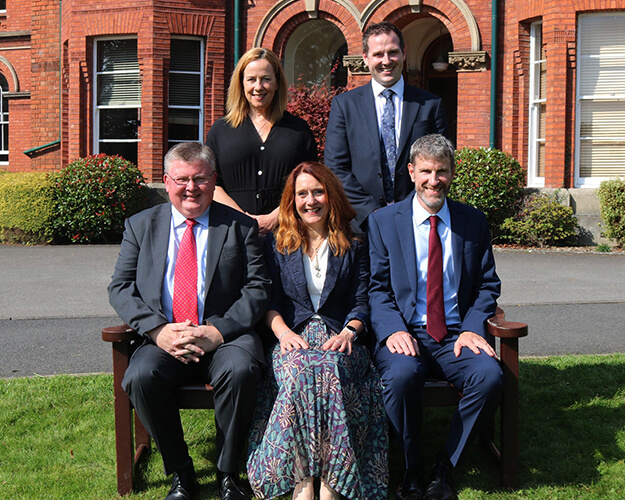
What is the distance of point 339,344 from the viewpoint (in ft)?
11.7

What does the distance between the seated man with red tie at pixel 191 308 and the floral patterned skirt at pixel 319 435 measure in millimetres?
169

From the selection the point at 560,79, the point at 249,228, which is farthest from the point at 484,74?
the point at 249,228

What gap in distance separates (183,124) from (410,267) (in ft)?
37.8

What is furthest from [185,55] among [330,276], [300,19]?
[330,276]

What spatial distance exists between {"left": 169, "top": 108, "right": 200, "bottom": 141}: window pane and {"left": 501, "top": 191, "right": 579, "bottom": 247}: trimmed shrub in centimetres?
Answer: 648

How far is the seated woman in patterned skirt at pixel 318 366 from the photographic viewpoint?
3260mm

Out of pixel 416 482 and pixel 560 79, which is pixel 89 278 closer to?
pixel 416 482

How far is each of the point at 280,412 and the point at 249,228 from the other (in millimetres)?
1026

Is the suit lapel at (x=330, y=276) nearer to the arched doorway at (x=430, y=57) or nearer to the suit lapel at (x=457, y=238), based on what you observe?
the suit lapel at (x=457, y=238)

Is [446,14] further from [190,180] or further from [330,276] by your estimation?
[190,180]

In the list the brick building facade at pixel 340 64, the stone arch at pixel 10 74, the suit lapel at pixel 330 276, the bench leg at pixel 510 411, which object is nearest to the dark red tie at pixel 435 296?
the bench leg at pixel 510 411

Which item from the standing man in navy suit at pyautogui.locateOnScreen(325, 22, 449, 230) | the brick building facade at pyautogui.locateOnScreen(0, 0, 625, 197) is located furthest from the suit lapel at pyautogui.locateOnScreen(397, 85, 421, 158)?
the brick building facade at pyautogui.locateOnScreen(0, 0, 625, 197)

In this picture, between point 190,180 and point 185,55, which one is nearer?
point 190,180

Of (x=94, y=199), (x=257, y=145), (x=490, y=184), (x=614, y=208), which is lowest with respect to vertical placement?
(x=614, y=208)
